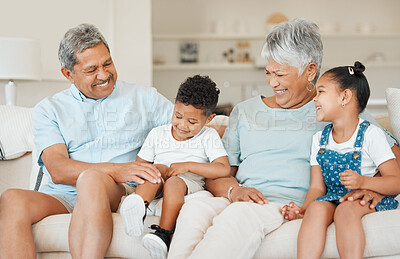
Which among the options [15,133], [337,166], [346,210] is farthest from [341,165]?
[15,133]

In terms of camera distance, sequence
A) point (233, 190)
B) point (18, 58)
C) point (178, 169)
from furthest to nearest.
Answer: point (18, 58), point (178, 169), point (233, 190)

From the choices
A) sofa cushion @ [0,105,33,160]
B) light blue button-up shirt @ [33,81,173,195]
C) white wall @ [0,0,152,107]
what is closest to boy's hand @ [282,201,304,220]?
light blue button-up shirt @ [33,81,173,195]

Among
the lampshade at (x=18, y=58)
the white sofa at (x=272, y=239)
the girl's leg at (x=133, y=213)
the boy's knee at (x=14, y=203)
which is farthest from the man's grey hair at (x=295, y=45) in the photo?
the lampshade at (x=18, y=58)

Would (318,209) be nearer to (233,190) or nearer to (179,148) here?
(233,190)

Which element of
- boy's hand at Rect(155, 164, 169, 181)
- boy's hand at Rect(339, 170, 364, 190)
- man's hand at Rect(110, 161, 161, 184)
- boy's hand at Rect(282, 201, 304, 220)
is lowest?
boy's hand at Rect(282, 201, 304, 220)

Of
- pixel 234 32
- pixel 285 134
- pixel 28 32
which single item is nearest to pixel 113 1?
pixel 28 32

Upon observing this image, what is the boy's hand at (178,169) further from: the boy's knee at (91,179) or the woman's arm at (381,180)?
the woman's arm at (381,180)

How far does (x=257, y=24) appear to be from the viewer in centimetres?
628

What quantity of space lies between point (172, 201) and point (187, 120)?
0.39m

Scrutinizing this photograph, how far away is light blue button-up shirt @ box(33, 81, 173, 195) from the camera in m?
2.09

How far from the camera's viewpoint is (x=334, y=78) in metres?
1.82

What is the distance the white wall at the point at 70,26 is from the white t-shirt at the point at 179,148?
106 inches

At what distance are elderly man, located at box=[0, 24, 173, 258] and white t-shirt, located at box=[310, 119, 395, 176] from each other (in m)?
0.72

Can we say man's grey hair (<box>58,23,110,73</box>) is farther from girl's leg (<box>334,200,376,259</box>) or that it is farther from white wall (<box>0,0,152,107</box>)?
white wall (<box>0,0,152,107</box>)
